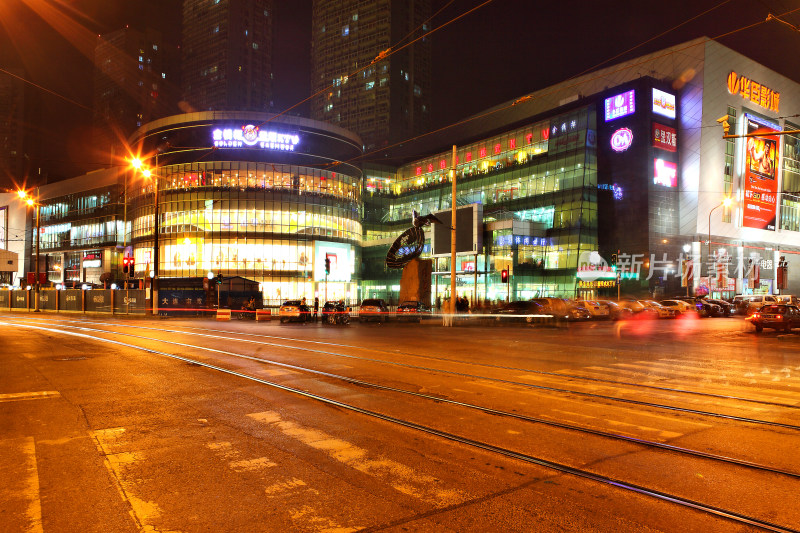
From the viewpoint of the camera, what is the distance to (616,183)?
60781 mm

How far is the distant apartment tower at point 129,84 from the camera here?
526 feet

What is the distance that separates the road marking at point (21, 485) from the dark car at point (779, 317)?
28.9 m

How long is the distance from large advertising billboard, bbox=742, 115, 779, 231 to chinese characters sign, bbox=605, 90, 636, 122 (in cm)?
1808

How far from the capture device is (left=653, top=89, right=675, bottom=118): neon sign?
193ft

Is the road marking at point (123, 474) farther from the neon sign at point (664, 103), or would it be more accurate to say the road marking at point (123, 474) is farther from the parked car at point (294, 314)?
the neon sign at point (664, 103)

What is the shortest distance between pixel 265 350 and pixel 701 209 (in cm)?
6045

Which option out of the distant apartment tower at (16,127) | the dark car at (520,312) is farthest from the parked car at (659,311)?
the distant apartment tower at (16,127)

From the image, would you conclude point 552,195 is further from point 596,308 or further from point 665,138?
point 596,308

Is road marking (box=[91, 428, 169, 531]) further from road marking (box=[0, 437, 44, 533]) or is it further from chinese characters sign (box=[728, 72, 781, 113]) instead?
chinese characters sign (box=[728, 72, 781, 113])

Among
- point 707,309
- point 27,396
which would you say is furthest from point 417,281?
point 27,396

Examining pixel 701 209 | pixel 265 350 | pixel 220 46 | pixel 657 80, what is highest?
pixel 220 46

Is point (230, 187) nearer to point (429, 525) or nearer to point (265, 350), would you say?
point (265, 350)

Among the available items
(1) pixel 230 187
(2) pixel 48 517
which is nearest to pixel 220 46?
(1) pixel 230 187

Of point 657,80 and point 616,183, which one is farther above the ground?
point 657,80
